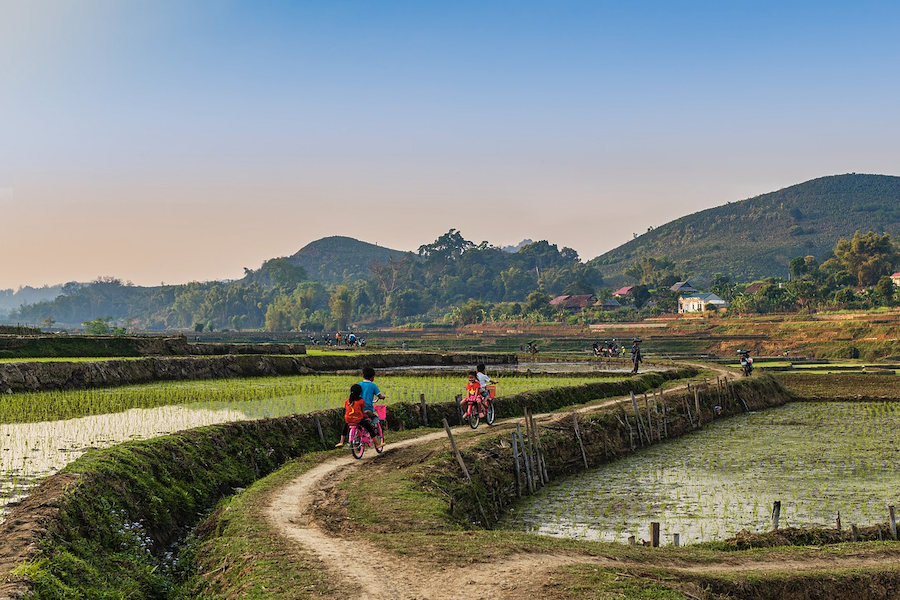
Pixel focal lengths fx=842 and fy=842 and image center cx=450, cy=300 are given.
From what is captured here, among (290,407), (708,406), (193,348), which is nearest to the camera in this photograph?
(290,407)

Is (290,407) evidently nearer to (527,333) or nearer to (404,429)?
(404,429)

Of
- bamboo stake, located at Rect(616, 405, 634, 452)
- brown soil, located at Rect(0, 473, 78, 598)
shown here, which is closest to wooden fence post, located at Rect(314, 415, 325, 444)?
brown soil, located at Rect(0, 473, 78, 598)

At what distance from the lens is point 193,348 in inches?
1697

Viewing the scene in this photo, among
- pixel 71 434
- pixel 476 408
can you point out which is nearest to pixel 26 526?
A: pixel 71 434

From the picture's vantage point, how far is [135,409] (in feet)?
79.2

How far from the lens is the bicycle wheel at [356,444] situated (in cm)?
1894

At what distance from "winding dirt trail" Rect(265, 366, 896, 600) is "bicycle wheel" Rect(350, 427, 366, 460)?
3738mm

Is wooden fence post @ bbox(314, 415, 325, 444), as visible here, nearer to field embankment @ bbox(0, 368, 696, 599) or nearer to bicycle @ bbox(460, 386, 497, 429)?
field embankment @ bbox(0, 368, 696, 599)

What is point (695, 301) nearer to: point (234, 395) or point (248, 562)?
point (234, 395)

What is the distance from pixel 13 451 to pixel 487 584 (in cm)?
1098

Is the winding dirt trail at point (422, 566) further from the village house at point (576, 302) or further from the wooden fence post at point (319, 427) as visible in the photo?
the village house at point (576, 302)

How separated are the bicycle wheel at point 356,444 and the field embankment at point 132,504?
205cm

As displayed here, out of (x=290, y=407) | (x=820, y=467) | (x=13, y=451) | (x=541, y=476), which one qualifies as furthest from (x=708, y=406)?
(x=13, y=451)

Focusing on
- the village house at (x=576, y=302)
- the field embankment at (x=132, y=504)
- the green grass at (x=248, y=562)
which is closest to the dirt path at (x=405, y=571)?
the green grass at (x=248, y=562)
